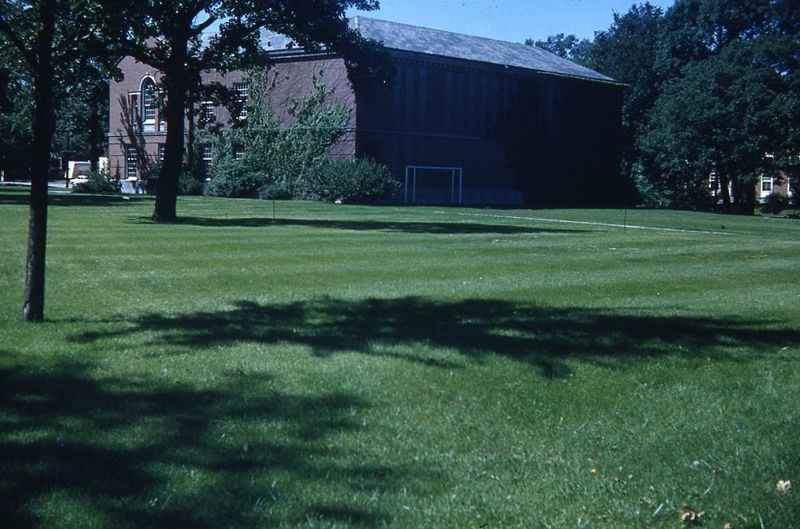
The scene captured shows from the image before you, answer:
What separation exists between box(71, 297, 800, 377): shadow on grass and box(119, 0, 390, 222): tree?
18987 millimetres

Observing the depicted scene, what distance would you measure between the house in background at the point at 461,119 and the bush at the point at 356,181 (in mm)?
2683

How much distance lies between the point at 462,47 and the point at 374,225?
3231cm

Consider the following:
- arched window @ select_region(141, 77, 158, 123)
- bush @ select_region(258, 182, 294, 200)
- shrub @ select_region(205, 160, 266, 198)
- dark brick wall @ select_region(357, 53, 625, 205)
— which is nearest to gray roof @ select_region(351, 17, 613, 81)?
dark brick wall @ select_region(357, 53, 625, 205)

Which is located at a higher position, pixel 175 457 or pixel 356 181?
pixel 356 181

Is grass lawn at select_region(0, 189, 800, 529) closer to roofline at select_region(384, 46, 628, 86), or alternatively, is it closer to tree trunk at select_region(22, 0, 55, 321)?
tree trunk at select_region(22, 0, 55, 321)

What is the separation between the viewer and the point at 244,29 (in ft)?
100

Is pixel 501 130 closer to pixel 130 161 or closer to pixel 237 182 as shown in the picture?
pixel 237 182

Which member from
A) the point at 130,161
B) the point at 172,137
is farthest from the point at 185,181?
the point at 172,137

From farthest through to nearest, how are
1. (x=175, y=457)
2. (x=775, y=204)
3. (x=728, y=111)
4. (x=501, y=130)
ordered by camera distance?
1. (x=775, y=204)
2. (x=501, y=130)
3. (x=728, y=111)
4. (x=175, y=457)

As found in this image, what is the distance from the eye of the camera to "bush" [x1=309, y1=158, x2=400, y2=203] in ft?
161

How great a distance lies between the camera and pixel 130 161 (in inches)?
2675

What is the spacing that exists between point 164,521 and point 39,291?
5.82 m

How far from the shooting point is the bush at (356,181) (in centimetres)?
4897

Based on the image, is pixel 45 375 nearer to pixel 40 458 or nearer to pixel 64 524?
pixel 40 458
